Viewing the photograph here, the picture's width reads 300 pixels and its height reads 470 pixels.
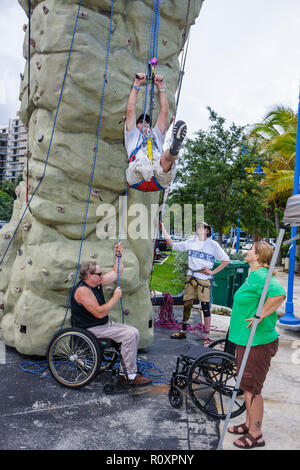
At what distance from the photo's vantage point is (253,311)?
351cm

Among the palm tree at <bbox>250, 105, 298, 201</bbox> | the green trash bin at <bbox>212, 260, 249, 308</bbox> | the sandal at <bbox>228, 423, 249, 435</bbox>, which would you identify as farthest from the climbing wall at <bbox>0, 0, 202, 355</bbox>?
the palm tree at <bbox>250, 105, 298, 201</bbox>

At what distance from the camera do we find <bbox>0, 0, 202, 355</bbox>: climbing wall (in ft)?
16.7

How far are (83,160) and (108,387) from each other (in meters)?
2.75

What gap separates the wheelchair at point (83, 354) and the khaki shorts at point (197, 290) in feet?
6.64

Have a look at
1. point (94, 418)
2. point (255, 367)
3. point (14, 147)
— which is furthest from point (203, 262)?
point (14, 147)

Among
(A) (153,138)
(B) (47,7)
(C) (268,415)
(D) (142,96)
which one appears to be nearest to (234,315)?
(C) (268,415)

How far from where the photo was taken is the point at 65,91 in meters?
5.09

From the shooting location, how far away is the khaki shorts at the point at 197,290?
6285mm

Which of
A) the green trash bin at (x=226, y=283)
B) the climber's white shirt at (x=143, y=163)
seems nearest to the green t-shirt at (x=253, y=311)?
the climber's white shirt at (x=143, y=163)

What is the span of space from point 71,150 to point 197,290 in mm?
2855

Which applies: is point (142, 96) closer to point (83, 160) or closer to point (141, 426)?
point (83, 160)

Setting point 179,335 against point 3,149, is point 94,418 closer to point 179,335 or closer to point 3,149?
point 179,335
